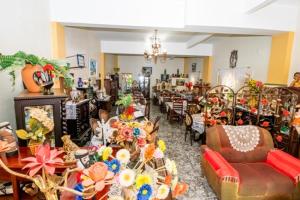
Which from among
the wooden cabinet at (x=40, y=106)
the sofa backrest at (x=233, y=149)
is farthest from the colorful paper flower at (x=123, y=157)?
the sofa backrest at (x=233, y=149)

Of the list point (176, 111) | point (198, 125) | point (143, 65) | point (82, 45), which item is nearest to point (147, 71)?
point (143, 65)

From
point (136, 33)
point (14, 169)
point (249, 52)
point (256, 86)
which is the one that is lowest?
point (14, 169)

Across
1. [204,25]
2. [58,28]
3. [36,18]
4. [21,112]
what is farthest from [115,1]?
Answer: [21,112]

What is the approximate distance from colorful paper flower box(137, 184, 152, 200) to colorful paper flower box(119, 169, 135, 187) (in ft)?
0.19

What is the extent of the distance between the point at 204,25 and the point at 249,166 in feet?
8.90

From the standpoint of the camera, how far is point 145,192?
0.84 meters

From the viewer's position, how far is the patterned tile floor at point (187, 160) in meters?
2.82

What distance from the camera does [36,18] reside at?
9.70 feet

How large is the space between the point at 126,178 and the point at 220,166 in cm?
199

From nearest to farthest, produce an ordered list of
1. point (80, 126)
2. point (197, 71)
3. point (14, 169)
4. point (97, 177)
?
point (97, 177) < point (14, 169) < point (80, 126) < point (197, 71)

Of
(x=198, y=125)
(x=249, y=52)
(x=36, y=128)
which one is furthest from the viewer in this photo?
(x=249, y=52)

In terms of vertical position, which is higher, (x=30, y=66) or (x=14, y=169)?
(x=30, y=66)

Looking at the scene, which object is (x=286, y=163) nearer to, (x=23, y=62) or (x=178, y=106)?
(x=23, y=62)

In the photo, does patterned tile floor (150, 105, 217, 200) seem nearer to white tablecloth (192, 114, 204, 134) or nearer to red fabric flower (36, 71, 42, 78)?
white tablecloth (192, 114, 204, 134)
